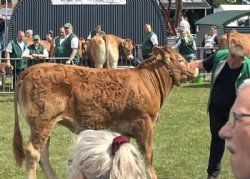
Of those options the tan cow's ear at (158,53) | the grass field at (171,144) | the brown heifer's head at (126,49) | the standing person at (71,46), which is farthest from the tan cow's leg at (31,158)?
the brown heifer's head at (126,49)

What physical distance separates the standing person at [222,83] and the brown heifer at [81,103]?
2.25 feet

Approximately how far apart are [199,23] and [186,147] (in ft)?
64.8

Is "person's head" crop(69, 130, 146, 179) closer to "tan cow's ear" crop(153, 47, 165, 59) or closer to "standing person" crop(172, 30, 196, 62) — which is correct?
"tan cow's ear" crop(153, 47, 165, 59)

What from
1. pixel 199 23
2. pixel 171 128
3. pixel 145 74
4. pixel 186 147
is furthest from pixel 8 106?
pixel 199 23

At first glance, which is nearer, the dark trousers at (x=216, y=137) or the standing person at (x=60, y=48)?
the dark trousers at (x=216, y=137)

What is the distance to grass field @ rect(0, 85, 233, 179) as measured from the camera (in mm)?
8586

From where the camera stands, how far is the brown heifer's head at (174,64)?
8195 mm

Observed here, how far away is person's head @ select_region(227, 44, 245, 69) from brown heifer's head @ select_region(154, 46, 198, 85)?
3.34 ft

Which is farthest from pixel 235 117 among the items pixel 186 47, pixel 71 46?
pixel 186 47

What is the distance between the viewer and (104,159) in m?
2.77

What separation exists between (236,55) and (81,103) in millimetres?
1747

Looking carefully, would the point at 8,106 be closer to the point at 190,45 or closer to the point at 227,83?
the point at 190,45

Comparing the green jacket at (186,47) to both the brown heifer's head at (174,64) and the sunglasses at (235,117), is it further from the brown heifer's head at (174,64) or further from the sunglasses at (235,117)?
the sunglasses at (235,117)

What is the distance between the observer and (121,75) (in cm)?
778
